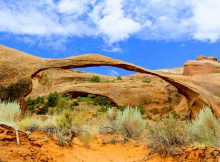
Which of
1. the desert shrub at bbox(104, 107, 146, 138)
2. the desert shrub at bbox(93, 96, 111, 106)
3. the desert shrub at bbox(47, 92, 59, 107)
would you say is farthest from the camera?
the desert shrub at bbox(93, 96, 111, 106)

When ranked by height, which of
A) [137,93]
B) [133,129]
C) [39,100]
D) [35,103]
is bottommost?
[133,129]

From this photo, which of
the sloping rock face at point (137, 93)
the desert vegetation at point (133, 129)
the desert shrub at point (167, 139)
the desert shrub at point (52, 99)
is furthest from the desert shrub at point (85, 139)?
the desert shrub at point (52, 99)

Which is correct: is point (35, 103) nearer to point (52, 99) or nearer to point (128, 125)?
point (52, 99)

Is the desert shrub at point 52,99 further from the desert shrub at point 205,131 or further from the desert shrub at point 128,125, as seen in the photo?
the desert shrub at point 205,131

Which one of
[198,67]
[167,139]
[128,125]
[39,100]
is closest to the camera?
[167,139]

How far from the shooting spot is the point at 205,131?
35.2 feet

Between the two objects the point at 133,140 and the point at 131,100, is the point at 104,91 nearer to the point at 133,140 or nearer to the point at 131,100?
the point at 131,100

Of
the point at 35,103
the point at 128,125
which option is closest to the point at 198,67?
the point at 35,103

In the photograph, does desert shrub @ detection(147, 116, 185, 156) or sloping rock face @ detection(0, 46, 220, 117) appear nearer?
desert shrub @ detection(147, 116, 185, 156)

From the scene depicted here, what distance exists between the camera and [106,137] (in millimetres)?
11969

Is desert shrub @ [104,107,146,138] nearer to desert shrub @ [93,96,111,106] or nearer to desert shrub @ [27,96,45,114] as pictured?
desert shrub @ [27,96,45,114]

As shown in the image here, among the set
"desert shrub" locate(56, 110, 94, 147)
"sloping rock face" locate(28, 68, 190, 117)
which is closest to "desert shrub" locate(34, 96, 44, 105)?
"sloping rock face" locate(28, 68, 190, 117)

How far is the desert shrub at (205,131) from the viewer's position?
33.5 ft

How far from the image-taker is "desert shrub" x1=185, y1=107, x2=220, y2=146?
10203mm
